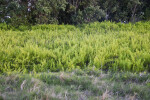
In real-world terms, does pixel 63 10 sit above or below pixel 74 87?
above

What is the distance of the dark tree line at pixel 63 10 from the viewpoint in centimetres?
917

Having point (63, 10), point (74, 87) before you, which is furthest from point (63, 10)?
point (74, 87)

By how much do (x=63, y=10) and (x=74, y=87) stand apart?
8.45 m

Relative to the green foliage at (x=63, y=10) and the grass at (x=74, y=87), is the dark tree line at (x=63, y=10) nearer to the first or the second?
the green foliage at (x=63, y=10)

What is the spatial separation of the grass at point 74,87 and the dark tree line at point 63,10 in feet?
22.5

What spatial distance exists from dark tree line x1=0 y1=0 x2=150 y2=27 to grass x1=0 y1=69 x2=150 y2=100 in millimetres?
6846

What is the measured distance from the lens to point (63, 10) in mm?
10414

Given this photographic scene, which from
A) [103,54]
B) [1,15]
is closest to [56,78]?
[103,54]

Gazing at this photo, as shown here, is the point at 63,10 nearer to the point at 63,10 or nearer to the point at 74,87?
the point at 63,10

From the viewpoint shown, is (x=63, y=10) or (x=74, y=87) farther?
(x=63, y=10)

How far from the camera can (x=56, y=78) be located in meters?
3.00

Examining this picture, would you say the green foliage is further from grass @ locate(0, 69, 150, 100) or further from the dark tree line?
grass @ locate(0, 69, 150, 100)

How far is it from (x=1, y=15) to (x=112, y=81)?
350 inches

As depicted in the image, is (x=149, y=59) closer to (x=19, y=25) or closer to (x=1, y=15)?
(x=19, y=25)
